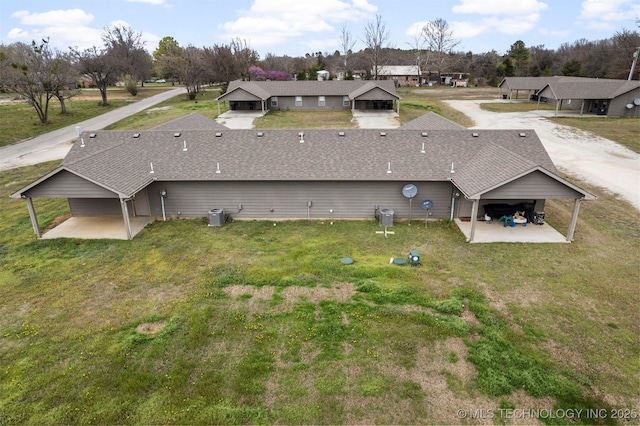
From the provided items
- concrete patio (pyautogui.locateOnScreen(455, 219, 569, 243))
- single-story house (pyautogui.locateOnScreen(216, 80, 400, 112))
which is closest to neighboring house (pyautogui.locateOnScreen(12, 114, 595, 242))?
concrete patio (pyautogui.locateOnScreen(455, 219, 569, 243))

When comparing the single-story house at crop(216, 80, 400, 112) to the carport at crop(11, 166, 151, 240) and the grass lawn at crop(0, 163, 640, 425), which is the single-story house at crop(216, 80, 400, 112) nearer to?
the carport at crop(11, 166, 151, 240)

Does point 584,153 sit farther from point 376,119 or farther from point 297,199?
point 297,199

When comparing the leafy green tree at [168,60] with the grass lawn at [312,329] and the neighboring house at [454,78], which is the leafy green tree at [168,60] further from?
the grass lawn at [312,329]

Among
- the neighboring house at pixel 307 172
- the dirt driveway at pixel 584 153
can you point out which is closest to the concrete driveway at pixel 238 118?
the neighboring house at pixel 307 172

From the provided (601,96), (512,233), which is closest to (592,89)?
(601,96)

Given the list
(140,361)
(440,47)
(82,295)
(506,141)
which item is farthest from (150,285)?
(440,47)
